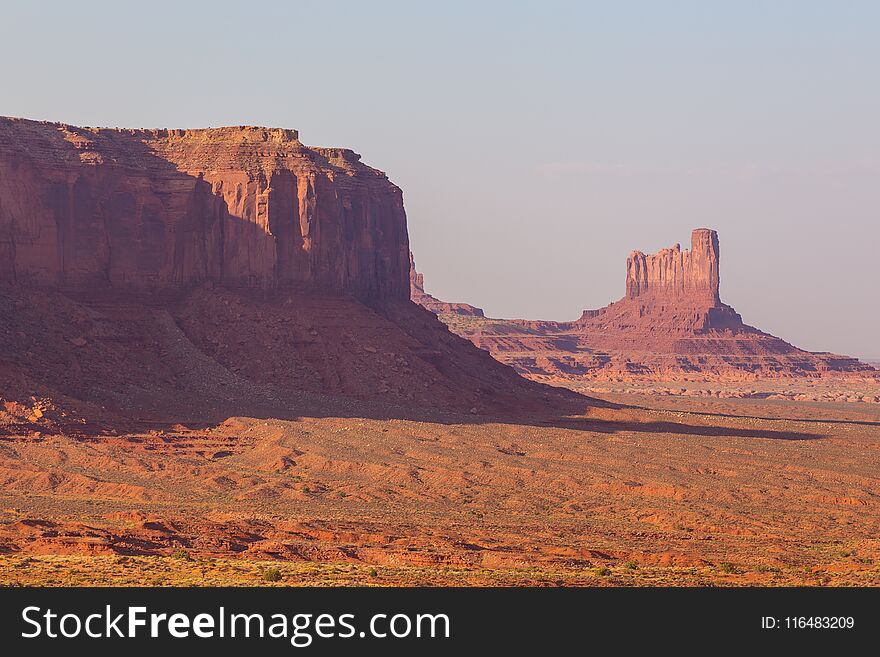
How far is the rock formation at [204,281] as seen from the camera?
2854 inches

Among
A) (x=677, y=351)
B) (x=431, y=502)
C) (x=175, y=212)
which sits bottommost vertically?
(x=431, y=502)

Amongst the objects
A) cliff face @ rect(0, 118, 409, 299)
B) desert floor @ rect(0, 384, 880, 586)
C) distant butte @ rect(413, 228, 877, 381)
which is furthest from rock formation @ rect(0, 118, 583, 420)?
distant butte @ rect(413, 228, 877, 381)

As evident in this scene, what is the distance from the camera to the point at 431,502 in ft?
160

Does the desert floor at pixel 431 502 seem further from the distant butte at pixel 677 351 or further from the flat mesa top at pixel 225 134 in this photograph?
the distant butte at pixel 677 351

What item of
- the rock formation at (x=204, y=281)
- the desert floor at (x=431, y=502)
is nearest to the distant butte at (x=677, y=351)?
the rock formation at (x=204, y=281)

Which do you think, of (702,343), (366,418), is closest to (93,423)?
(366,418)

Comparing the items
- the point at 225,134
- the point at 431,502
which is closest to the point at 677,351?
the point at 225,134

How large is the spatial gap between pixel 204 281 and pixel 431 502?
37.9 metres

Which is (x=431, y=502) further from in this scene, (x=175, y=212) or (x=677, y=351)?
(x=677, y=351)

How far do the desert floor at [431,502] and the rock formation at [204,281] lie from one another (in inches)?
181

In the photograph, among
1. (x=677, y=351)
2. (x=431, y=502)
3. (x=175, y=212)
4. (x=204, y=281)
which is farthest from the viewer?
(x=677, y=351)

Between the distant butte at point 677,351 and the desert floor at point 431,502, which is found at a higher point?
the distant butte at point 677,351

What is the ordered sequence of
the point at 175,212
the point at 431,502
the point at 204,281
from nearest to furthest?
the point at 431,502 → the point at 175,212 → the point at 204,281

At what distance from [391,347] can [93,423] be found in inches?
993
